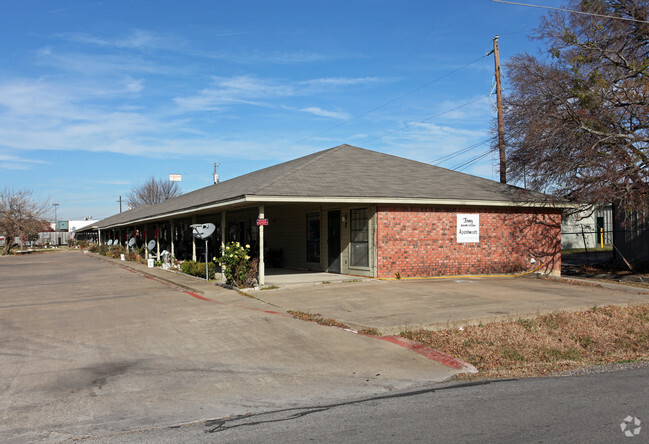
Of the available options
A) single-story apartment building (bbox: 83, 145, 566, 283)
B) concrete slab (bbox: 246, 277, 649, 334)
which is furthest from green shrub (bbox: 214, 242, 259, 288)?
concrete slab (bbox: 246, 277, 649, 334)

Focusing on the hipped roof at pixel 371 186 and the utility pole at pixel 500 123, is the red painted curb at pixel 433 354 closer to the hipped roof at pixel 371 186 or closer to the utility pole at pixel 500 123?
the hipped roof at pixel 371 186

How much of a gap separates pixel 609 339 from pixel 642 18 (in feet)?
45.8

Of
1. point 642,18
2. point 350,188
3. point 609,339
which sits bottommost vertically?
point 609,339

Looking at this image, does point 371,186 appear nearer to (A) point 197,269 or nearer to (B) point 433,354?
(A) point 197,269

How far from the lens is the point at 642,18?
17.7 m

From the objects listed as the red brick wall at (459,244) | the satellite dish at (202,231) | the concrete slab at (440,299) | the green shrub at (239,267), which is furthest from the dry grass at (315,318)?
the satellite dish at (202,231)

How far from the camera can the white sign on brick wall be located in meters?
17.0

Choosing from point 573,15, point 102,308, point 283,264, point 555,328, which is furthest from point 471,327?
point 573,15

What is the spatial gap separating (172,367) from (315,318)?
346 cm

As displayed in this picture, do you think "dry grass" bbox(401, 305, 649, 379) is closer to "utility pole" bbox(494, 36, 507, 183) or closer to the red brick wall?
the red brick wall

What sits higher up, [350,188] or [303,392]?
[350,188]

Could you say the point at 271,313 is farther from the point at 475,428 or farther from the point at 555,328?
the point at 475,428

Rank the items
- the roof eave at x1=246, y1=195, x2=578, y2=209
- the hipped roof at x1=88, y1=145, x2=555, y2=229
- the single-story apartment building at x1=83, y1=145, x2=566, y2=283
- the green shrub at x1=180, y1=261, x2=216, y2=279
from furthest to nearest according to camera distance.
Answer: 1. the green shrub at x1=180, y1=261, x2=216, y2=279
2. the single-story apartment building at x1=83, y1=145, x2=566, y2=283
3. the hipped roof at x1=88, y1=145, x2=555, y2=229
4. the roof eave at x1=246, y1=195, x2=578, y2=209

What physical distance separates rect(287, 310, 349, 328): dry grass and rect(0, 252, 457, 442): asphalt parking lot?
21 cm
